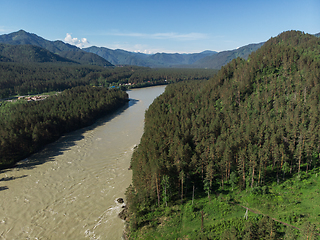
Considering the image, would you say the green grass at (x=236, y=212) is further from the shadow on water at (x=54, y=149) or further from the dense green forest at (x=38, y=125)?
the dense green forest at (x=38, y=125)

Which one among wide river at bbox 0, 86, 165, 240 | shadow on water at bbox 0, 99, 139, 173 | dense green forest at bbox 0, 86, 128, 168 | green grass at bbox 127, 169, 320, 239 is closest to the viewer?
green grass at bbox 127, 169, 320, 239

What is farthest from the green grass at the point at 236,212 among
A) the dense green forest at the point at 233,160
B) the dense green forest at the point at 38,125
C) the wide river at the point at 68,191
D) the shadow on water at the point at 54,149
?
the dense green forest at the point at 38,125

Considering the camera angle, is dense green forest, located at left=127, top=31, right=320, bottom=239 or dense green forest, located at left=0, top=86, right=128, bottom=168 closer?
dense green forest, located at left=127, top=31, right=320, bottom=239

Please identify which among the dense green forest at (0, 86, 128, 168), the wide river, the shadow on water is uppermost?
the dense green forest at (0, 86, 128, 168)

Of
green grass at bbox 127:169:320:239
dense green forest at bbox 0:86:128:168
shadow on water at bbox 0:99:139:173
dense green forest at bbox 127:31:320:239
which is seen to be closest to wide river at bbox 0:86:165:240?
shadow on water at bbox 0:99:139:173

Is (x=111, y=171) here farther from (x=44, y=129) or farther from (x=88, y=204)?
(x=44, y=129)

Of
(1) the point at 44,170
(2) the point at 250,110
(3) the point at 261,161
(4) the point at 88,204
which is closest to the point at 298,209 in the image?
(3) the point at 261,161

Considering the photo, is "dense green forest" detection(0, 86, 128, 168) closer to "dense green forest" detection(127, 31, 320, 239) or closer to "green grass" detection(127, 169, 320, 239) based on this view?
"dense green forest" detection(127, 31, 320, 239)
